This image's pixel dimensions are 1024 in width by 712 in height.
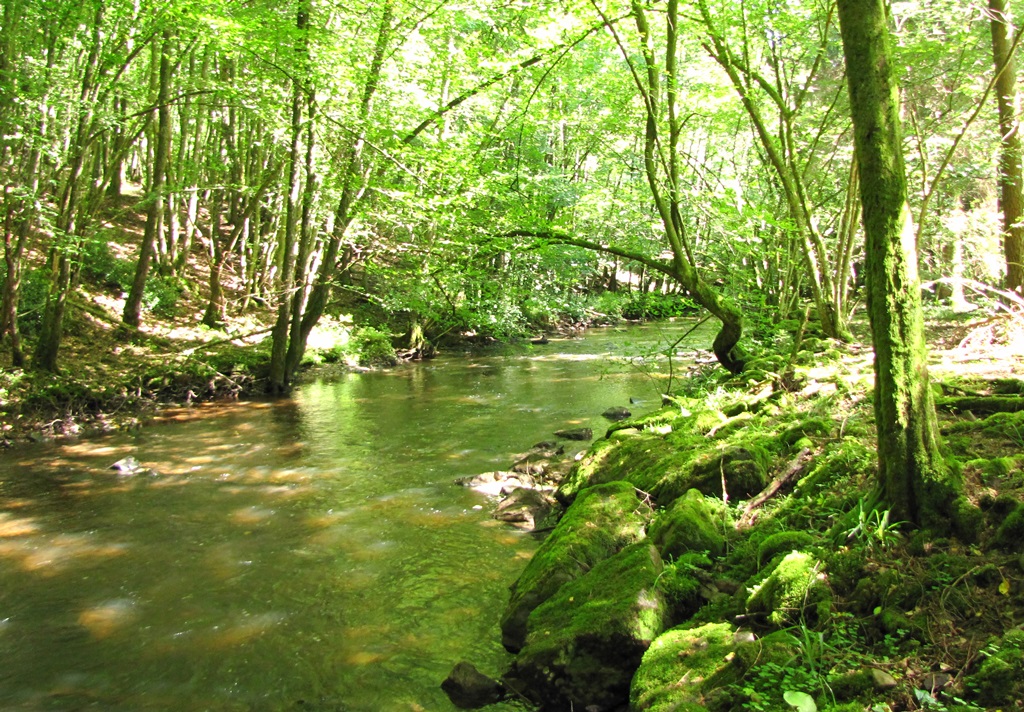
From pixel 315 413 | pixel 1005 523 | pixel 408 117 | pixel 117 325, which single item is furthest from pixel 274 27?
pixel 1005 523

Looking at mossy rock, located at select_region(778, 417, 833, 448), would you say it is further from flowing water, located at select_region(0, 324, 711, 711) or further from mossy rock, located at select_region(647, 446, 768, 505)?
flowing water, located at select_region(0, 324, 711, 711)

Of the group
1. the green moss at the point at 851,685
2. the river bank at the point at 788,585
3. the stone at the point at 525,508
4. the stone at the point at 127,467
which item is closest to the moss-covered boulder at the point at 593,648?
the river bank at the point at 788,585

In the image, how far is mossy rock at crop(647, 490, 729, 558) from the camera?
4980 millimetres

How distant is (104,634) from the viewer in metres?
5.08

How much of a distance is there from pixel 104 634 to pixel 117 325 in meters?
12.3

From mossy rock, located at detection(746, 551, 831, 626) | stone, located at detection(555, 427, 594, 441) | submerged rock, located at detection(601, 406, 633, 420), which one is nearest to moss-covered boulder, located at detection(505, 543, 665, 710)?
mossy rock, located at detection(746, 551, 831, 626)

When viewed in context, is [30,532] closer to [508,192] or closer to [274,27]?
[508,192]

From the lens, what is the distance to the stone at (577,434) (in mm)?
10758

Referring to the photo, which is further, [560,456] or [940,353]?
[560,456]

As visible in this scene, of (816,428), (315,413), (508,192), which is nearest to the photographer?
(816,428)

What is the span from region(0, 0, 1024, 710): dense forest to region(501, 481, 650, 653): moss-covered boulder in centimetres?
18

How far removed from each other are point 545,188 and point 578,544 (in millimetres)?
15116

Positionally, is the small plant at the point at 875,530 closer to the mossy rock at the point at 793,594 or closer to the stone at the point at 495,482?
the mossy rock at the point at 793,594

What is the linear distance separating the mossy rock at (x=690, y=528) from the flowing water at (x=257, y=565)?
142cm
